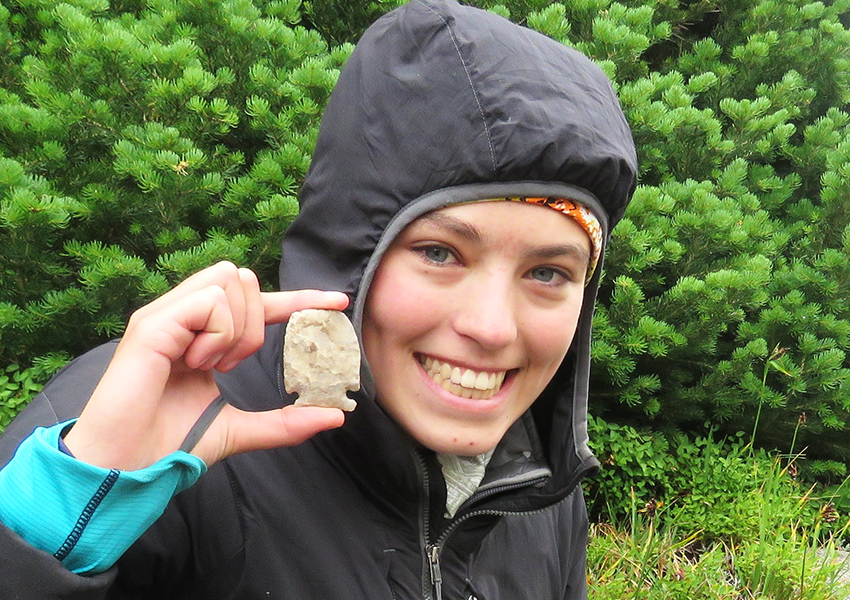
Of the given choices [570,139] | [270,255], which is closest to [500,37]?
[570,139]

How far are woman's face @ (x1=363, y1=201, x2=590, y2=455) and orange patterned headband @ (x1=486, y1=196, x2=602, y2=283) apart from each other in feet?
0.04

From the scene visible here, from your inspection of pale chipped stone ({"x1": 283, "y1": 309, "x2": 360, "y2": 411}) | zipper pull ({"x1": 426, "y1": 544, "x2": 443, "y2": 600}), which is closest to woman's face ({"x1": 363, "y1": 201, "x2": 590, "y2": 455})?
pale chipped stone ({"x1": 283, "y1": 309, "x2": 360, "y2": 411})

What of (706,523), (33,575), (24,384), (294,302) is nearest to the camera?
(33,575)

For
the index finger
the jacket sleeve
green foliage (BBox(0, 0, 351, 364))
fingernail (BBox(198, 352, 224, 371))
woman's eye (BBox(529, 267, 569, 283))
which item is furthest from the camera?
green foliage (BBox(0, 0, 351, 364))

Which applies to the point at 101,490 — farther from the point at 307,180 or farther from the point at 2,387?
the point at 2,387

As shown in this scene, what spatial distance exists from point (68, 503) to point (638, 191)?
2.86m

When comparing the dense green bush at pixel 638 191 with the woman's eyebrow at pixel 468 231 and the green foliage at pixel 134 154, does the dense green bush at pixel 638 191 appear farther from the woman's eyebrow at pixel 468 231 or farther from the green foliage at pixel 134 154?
the woman's eyebrow at pixel 468 231

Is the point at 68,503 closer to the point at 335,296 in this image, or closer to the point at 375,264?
the point at 335,296

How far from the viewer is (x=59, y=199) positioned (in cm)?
243

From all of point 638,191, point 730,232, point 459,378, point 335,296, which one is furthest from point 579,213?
point 730,232

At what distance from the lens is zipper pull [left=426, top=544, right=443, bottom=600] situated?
1.54 metres

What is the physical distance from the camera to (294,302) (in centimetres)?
133

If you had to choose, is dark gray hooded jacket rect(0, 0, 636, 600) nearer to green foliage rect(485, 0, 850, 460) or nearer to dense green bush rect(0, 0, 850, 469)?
dense green bush rect(0, 0, 850, 469)

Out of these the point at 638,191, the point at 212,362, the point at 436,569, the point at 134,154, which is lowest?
the point at 638,191
